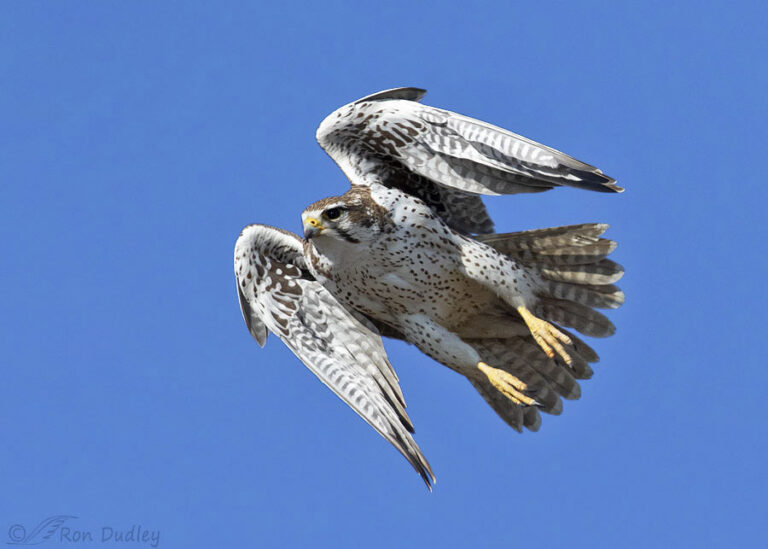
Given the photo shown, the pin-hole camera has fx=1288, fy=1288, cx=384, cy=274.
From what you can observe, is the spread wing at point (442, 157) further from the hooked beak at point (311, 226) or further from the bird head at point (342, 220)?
the hooked beak at point (311, 226)

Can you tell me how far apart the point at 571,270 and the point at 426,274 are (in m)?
1.20

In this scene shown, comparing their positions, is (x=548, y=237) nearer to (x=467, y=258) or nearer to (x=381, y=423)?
(x=467, y=258)

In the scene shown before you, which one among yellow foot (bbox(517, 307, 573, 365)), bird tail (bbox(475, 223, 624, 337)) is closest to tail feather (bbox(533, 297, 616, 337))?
bird tail (bbox(475, 223, 624, 337))

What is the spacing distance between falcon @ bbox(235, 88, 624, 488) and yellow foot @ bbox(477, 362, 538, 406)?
0.01 metres

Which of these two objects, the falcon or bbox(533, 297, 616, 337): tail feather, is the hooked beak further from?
bbox(533, 297, 616, 337): tail feather

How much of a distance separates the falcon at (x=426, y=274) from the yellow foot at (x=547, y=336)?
11mm

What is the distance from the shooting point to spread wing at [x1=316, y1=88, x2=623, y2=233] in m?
9.74

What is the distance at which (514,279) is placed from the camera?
10555 mm

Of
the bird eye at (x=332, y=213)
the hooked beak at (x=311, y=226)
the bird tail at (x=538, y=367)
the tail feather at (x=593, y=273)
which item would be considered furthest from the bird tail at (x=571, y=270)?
the hooked beak at (x=311, y=226)

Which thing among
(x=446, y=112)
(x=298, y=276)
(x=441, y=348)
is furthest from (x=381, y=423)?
(x=446, y=112)

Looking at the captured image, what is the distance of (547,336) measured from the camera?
10.5m

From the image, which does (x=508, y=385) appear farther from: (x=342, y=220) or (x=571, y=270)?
(x=342, y=220)

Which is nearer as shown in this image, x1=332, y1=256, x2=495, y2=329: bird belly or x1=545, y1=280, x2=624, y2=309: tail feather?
x1=332, y1=256, x2=495, y2=329: bird belly

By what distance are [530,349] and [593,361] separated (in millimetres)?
545
